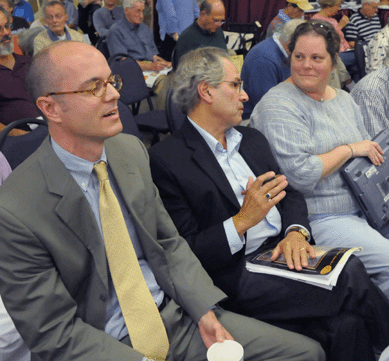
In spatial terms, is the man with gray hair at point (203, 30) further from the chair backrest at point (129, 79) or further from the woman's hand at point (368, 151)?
the woman's hand at point (368, 151)

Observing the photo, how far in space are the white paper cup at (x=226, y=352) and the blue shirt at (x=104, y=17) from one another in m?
5.71

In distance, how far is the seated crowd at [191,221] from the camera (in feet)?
3.72

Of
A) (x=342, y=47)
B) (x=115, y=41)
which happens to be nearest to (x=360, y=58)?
(x=342, y=47)

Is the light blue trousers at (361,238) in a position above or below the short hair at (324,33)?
below

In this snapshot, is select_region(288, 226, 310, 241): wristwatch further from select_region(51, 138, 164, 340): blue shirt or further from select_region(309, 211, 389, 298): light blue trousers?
select_region(51, 138, 164, 340): blue shirt

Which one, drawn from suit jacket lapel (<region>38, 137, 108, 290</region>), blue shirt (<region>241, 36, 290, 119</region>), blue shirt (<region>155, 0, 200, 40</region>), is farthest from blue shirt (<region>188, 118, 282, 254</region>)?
blue shirt (<region>155, 0, 200, 40</region>)

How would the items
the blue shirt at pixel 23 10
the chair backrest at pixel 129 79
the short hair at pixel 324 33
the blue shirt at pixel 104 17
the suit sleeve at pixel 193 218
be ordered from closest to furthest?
1. the suit sleeve at pixel 193 218
2. the short hair at pixel 324 33
3. the chair backrest at pixel 129 79
4. the blue shirt at pixel 23 10
5. the blue shirt at pixel 104 17

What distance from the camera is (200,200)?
1606 mm

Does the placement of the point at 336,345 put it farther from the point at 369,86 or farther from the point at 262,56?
the point at 262,56

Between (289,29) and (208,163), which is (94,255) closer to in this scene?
(208,163)

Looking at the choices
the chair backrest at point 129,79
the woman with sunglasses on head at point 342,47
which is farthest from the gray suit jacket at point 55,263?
the woman with sunglasses on head at point 342,47

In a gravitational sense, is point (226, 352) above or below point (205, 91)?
below

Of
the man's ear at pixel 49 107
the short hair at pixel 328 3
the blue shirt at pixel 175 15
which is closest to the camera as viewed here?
the man's ear at pixel 49 107

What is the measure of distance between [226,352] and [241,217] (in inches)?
20.6
